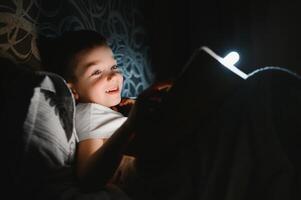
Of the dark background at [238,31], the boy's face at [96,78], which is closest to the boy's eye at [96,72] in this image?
the boy's face at [96,78]

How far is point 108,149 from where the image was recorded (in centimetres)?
91

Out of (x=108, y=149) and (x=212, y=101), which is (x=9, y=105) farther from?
(x=212, y=101)

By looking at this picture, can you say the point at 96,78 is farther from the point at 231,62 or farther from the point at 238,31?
the point at 238,31

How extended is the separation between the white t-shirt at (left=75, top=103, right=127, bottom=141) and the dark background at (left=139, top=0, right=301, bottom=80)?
851mm

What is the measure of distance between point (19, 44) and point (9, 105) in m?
0.37

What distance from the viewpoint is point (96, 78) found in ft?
4.19

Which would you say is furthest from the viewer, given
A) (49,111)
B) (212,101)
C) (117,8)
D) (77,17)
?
(117,8)

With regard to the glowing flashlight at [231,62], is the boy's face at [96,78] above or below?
below

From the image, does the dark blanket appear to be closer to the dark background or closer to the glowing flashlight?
the glowing flashlight

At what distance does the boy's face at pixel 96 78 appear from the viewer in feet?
4.17

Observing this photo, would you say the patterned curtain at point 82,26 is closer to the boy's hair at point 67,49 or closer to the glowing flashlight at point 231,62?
the boy's hair at point 67,49

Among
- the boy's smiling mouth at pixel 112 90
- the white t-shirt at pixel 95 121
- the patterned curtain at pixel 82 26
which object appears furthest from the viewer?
the boy's smiling mouth at pixel 112 90

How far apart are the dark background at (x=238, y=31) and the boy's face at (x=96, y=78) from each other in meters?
0.72

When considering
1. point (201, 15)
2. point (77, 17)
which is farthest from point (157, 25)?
point (77, 17)
